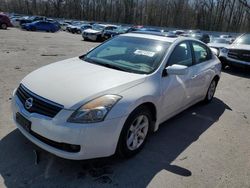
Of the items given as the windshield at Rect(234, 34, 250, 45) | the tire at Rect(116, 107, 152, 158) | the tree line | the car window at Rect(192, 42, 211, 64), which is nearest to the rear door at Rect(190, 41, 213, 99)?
the car window at Rect(192, 42, 211, 64)

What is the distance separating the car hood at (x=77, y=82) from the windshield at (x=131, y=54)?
0.73 ft

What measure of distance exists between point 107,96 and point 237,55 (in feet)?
28.6

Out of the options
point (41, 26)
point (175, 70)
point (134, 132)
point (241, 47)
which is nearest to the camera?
point (134, 132)

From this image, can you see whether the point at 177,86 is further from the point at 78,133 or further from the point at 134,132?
the point at 78,133

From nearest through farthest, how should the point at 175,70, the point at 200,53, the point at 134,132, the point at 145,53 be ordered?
the point at 134,132 < the point at 175,70 < the point at 145,53 < the point at 200,53

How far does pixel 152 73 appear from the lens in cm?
376

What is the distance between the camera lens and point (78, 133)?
9.27 feet

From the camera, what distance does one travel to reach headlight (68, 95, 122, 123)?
9.43ft

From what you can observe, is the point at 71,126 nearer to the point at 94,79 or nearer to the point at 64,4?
the point at 94,79

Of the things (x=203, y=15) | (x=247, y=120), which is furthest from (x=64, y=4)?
(x=247, y=120)

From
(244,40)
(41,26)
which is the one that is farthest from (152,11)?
(244,40)

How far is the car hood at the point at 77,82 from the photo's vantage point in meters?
3.03

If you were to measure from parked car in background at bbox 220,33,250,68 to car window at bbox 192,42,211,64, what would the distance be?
16.7ft

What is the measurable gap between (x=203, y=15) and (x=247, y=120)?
66859 mm
